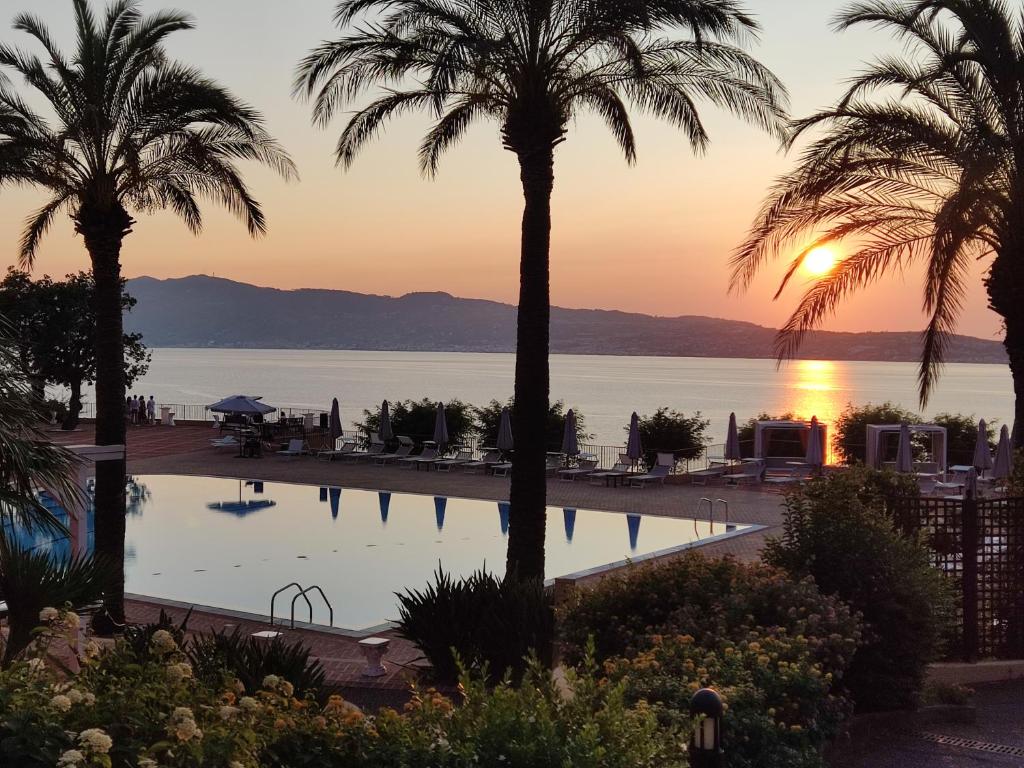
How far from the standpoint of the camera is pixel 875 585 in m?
8.07

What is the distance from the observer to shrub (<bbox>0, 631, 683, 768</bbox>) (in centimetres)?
384

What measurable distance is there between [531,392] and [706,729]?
26.5ft

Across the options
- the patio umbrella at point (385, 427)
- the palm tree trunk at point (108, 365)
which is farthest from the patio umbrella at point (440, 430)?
the palm tree trunk at point (108, 365)

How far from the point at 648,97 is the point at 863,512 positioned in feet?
23.3

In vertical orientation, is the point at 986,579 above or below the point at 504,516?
above

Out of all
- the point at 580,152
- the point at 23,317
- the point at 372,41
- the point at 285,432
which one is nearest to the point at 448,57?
the point at 372,41

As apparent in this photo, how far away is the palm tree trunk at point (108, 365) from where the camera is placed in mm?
12898

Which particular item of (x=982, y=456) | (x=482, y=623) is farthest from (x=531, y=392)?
(x=982, y=456)

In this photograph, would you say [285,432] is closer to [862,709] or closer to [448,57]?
[448,57]

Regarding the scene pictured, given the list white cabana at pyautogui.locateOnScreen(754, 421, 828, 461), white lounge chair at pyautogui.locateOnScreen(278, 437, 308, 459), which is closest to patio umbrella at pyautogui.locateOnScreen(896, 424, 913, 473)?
white cabana at pyautogui.locateOnScreen(754, 421, 828, 461)

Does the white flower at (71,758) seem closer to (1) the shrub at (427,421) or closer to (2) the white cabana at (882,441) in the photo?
(2) the white cabana at (882,441)

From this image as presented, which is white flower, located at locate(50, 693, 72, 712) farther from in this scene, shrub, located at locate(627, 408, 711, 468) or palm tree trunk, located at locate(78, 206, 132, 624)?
shrub, located at locate(627, 408, 711, 468)

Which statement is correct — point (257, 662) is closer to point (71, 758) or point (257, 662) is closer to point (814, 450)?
point (71, 758)

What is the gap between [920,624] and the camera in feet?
26.6
